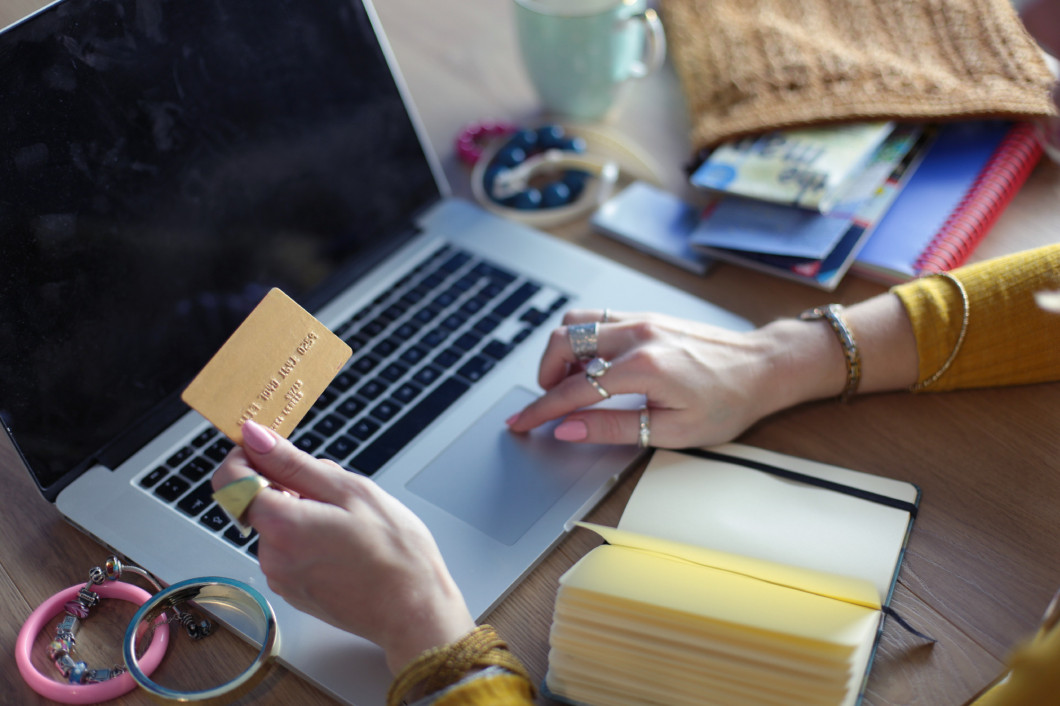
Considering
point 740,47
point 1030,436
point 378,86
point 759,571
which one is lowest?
point 1030,436

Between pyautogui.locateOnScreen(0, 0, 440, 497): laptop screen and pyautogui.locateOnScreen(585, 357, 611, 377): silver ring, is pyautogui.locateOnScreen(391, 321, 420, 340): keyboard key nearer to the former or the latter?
pyautogui.locateOnScreen(0, 0, 440, 497): laptop screen

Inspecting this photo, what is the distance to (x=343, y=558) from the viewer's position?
59cm

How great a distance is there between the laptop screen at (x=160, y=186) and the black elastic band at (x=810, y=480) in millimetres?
452

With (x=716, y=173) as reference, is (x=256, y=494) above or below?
above

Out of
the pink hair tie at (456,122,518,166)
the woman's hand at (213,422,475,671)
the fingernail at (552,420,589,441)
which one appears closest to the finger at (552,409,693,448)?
the fingernail at (552,420,589,441)

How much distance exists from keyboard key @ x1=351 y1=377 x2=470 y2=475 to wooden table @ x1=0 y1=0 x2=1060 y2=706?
0.61ft

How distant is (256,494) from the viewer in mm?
586

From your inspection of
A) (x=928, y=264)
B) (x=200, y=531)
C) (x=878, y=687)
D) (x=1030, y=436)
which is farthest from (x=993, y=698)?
(x=200, y=531)

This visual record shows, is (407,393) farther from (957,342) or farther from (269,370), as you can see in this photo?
(957,342)

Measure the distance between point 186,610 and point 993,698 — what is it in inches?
23.5

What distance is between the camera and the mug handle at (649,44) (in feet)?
3.48

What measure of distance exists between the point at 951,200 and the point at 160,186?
0.87 m

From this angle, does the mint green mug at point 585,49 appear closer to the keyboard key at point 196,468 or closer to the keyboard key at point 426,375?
the keyboard key at point 426,375

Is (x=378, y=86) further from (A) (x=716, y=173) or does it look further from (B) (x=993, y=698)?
(B) (x=993, y=698)
